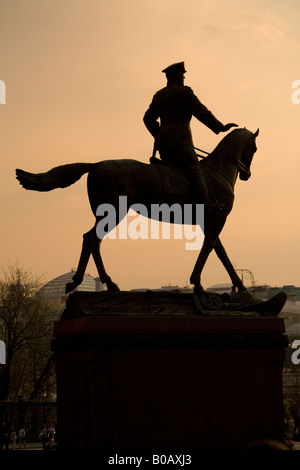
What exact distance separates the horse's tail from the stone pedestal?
172cm

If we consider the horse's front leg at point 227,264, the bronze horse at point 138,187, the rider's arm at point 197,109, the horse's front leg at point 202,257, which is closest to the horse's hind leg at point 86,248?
the bronze horse at point 138,187

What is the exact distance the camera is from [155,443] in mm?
12289

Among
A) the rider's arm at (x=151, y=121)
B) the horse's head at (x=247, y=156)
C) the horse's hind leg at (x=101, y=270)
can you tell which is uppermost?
the rider's arm at (x=151, y=121)

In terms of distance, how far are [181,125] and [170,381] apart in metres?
3.72

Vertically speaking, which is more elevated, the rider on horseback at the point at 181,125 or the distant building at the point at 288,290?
the distant building at the point at 288,290

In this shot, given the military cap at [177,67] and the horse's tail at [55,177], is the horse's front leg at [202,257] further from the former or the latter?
the military cap at [177,67]

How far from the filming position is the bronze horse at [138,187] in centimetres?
1312

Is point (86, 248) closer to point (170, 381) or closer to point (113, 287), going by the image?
point (113, 287)

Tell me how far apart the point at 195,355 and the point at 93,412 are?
154cm

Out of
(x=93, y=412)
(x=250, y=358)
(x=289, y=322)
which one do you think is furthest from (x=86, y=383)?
(x=289, y=322)

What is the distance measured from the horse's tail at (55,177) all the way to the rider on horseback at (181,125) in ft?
3.67

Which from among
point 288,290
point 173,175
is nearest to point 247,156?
point 173,175

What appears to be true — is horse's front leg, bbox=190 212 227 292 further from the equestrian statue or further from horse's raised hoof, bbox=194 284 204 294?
horse's raised hoof, bbox=194 284 204 294

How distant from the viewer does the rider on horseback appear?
44.5ft
